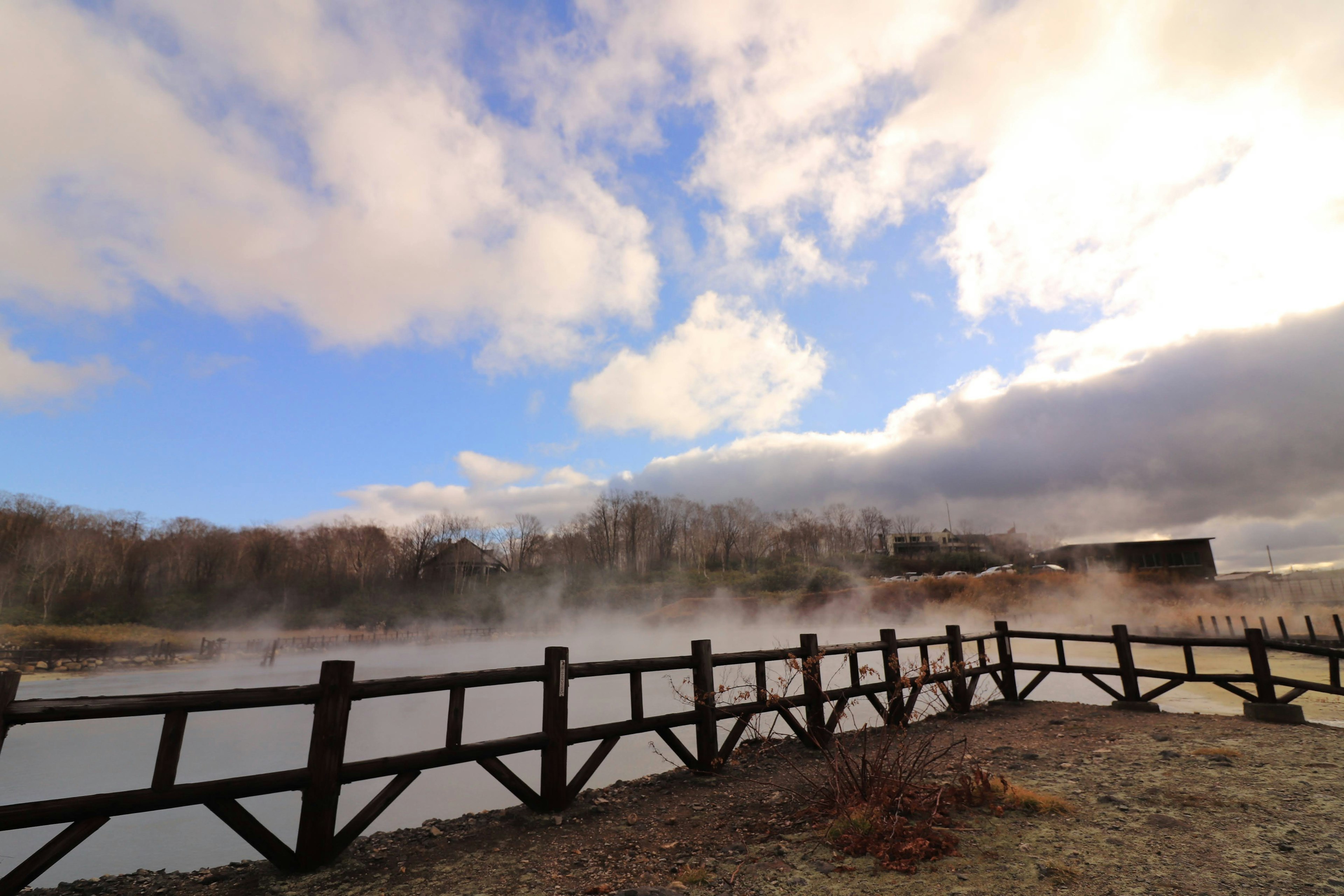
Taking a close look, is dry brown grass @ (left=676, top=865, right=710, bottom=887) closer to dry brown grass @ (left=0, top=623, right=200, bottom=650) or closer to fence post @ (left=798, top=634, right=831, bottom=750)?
fence post @ (left=798, top=634, right=831, bottom=750)

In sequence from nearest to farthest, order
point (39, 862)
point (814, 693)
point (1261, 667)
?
1. point (39, 862)
2. point (814, 693)
3. point (1261, 667)

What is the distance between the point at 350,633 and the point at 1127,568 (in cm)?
7337

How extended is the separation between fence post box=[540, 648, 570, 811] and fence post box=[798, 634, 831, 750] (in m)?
2.86

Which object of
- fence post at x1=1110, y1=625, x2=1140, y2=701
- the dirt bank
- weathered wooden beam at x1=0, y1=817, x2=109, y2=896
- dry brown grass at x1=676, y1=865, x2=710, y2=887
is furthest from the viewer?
fence post at x1=1110, y1=625, x2=1140, y2=701

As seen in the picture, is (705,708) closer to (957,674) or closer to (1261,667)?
(957,674)

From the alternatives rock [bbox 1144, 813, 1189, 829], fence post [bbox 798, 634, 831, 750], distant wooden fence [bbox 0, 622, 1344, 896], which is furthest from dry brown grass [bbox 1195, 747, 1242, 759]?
fence post [bbox 798, 634, 831, 750]

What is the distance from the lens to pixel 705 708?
629 centimetres

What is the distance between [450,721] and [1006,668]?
9780mm

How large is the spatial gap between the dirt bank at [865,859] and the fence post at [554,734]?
0.21 meters

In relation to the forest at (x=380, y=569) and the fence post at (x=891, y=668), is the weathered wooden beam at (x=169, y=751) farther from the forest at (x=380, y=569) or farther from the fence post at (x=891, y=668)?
the forest at (x=380, y=569)

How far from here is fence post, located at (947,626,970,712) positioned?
8781 mm

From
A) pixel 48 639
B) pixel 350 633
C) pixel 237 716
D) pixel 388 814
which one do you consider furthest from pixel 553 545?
pixel 388 814

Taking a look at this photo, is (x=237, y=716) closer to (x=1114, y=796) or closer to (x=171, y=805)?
(x=171, y=805)

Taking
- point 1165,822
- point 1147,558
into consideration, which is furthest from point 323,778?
point 1147,558
